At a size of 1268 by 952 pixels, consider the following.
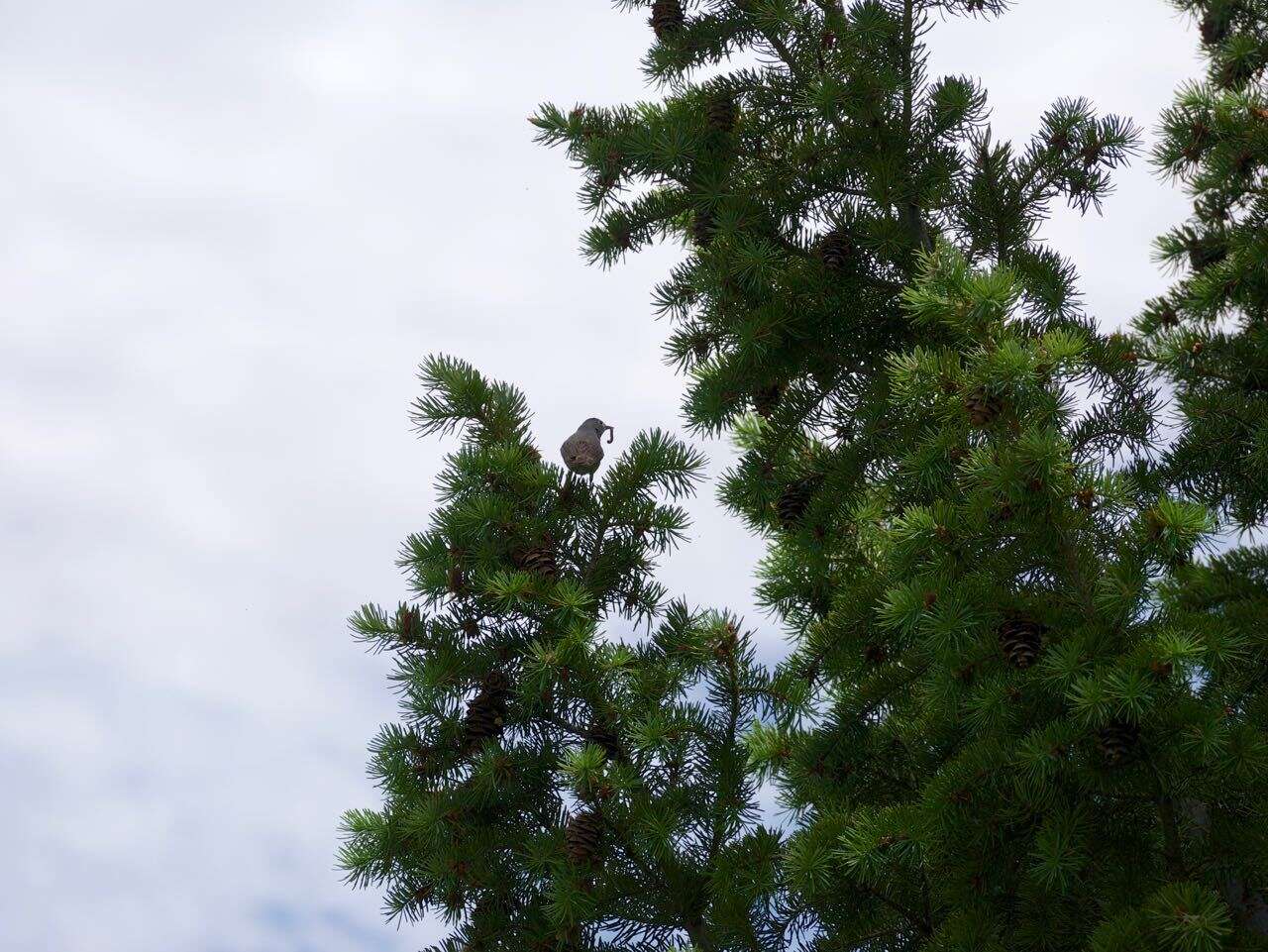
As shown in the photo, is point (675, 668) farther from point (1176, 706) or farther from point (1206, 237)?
point (1206, 237)

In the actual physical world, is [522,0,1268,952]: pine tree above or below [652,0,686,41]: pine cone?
below

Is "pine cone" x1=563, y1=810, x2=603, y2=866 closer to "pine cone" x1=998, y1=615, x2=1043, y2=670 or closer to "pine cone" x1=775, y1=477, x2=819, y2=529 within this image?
"pine cone" x1=998, y1=615, x2=1043, y2=670

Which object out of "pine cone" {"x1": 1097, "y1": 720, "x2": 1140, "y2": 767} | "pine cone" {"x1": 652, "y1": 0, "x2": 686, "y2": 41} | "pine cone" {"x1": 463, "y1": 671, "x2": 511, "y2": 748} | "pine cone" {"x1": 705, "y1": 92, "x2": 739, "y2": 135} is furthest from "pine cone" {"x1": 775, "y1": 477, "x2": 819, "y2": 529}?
"pine cone" {"x1": 652, "y1": 0, "x2": 686, "y2": 41}

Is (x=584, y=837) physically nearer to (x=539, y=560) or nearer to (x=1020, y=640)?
(x=539, y=560)

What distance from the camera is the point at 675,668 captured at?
4.53 meters

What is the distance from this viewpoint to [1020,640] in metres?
3.44

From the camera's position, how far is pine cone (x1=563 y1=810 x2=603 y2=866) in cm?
398

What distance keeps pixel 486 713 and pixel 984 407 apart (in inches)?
77.7

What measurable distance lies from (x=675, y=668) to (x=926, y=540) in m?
1.28

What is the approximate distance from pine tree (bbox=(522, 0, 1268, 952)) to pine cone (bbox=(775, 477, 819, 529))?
0.05ft

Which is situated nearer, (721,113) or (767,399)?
(767,399)

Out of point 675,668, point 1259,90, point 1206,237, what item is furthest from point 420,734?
point 1259,90

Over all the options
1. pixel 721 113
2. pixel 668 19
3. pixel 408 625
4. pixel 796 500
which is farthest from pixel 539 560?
pixel 668 19

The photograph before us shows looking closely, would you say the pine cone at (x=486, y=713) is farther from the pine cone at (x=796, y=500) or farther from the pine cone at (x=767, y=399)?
the pine cone at (x=767, y=399)
